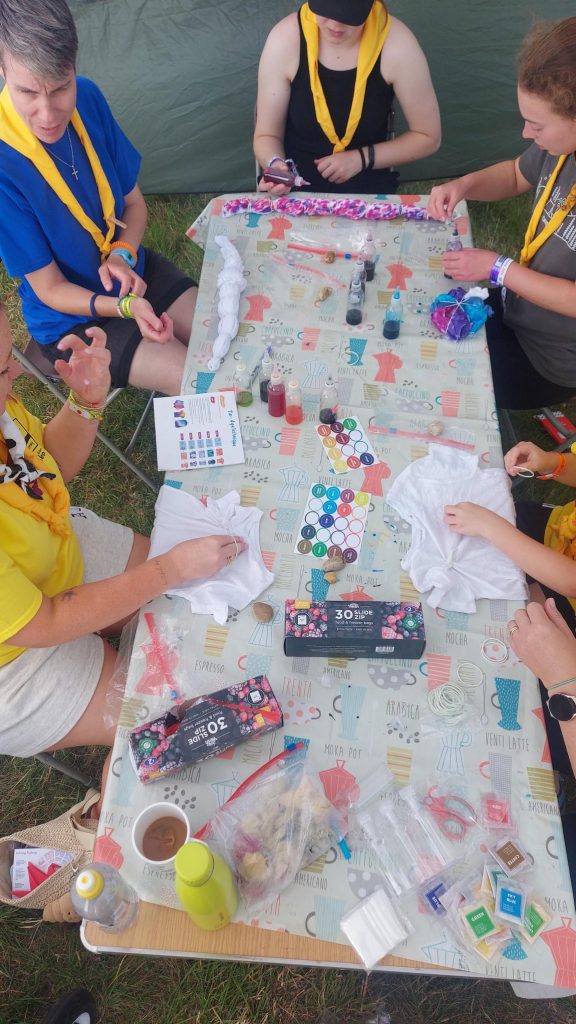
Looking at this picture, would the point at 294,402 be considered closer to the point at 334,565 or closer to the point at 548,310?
the point at 334,565

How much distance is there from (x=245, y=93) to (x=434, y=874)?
11.9ft

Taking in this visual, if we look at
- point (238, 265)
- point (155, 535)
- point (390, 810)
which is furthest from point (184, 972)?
point (238, 265)

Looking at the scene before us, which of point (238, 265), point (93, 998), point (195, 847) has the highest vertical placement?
point (238, 265)

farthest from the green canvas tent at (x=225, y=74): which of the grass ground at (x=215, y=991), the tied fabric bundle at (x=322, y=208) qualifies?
the grass ground at (x=215, y=991)

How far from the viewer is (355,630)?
1314 mm

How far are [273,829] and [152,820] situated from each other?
0.23m

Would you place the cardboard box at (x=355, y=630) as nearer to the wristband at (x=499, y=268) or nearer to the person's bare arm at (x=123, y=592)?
the person's bare arm at (x=123, y=592)

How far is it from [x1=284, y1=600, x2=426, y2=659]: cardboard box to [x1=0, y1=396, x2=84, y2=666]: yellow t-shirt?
0.59m

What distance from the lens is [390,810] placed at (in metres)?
1.19

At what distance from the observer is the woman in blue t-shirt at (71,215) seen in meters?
1.59

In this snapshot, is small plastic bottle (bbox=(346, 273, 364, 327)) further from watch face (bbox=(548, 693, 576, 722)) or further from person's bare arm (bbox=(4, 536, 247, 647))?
watch face (bbox=(548, 693, 576, 722))

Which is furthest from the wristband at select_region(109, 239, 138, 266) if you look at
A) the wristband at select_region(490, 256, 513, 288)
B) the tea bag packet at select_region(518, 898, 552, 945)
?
the tea bag packet at select_region(518, 898, 552, 945)

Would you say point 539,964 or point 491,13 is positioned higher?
point 491,13

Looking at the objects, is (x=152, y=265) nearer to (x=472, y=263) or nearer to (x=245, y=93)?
(x=472, y=263)
